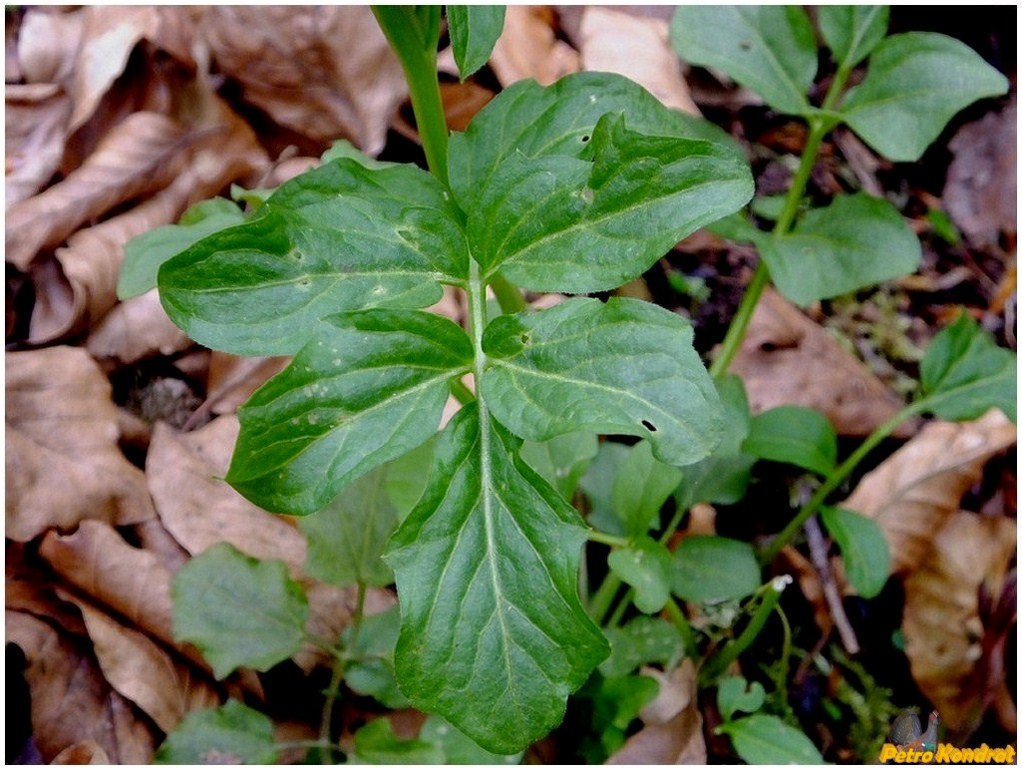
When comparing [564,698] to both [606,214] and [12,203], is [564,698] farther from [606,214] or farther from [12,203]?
[12,203]

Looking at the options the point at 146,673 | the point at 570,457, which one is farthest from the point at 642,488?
the point at 146,673

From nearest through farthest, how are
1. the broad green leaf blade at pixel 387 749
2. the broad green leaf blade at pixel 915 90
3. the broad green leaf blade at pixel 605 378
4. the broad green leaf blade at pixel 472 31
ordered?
the broad green leaf blade at pixel 605 378, the broad green leaf blade at pixel 472 31, the broad green leaf blade at pixel 387 749, the broad green leaf blade at pixel 915 90

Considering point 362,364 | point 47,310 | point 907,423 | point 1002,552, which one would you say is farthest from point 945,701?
point 47,310

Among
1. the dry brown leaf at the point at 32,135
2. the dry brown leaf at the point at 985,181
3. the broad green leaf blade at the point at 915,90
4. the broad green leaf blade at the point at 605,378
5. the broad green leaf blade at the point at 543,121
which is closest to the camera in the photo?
the broad green leaf blade at the point at 605,378

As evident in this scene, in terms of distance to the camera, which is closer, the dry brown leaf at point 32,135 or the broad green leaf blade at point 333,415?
the broad green leaf blade at point 333,415

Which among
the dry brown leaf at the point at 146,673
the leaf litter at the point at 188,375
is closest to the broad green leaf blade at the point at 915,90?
the leaf litter at the point at 188,375

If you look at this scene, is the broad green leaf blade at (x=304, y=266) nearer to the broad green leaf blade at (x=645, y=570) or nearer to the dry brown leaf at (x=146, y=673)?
the broad green leaf blade at (x=645, y=570)
